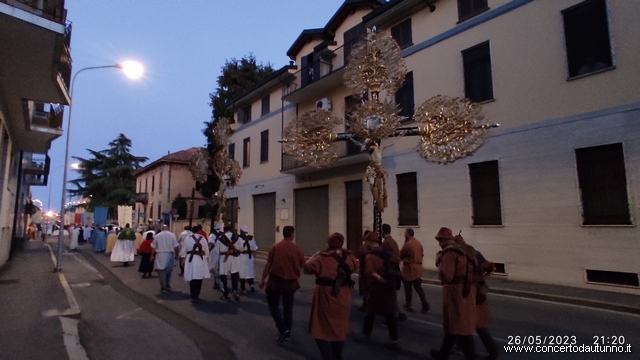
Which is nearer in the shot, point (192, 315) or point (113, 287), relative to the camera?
point (192, 315)

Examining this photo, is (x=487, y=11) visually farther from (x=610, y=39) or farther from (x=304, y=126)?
(x=304, y=126)

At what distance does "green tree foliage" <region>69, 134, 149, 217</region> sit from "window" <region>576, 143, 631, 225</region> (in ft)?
160

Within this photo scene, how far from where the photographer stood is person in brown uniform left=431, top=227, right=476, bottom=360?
15.4ft

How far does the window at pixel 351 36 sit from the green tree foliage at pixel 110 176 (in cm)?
3923

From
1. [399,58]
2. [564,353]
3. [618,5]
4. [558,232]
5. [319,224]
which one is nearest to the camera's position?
[564,353]

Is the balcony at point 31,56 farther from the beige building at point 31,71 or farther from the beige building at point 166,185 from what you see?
the beige building at point 166,185

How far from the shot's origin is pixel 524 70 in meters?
12.1

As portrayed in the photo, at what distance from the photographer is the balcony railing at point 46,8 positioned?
28.7 feet

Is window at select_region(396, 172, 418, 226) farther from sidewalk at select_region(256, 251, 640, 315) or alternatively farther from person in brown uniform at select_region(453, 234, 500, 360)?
person in brown uniform at select_region(453, 234, 500, 360)

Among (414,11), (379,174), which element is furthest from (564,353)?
(414,11)

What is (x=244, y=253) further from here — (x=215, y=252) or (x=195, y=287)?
(x=195, y=287)

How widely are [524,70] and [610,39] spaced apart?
7.30 feet

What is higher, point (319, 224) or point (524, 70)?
point (524, 70)

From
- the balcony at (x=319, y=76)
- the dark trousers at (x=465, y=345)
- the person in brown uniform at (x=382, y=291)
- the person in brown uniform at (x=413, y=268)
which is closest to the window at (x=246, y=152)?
the balcony at (x=319, y=76)
